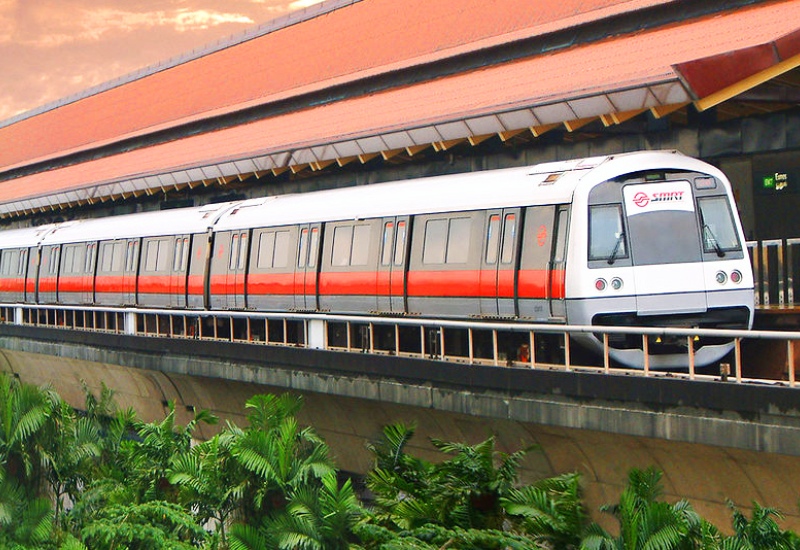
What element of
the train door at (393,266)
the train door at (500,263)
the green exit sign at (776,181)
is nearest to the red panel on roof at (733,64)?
the train door at (500,263)

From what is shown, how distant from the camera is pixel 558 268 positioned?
16812 millimetres

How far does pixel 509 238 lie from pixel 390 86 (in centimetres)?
1526

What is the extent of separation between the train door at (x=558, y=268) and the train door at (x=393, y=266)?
390 cm

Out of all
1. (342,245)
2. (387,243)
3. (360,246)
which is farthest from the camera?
(342,245)

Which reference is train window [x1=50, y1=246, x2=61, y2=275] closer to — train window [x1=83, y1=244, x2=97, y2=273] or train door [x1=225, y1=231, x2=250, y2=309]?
train window [x1=83, y1=244, x2=97, y2=273]

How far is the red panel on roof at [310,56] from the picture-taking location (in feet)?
101

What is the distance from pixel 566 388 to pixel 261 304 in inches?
451

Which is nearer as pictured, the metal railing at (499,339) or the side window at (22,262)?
the metal railing at (499,339)

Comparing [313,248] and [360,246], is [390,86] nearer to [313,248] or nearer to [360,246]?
[313,248]

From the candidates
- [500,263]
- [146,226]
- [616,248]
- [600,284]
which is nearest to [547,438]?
[600,284]

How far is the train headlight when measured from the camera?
1631 cm

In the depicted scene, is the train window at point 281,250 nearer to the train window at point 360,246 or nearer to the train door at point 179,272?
the train window at point 360,246

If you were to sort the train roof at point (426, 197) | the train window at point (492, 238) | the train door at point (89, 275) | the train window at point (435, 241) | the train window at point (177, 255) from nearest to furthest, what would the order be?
the train roof at point (426, 197), the train window at point (492, 238), the train window at point (435, 241), the train window at point (177, 255), the train door at point (89, 275)

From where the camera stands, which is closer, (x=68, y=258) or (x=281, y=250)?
(x=281, y=250)
